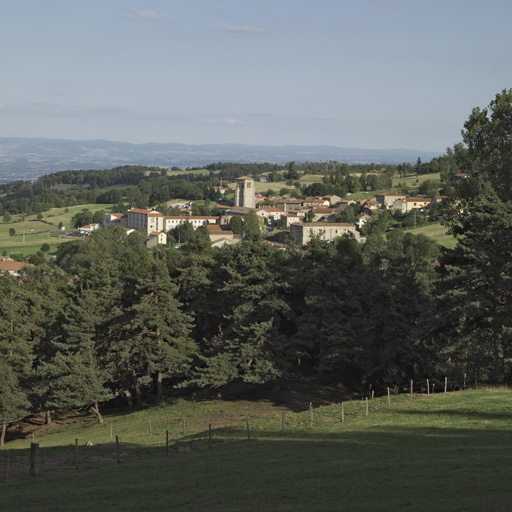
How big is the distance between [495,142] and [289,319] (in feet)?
49.1

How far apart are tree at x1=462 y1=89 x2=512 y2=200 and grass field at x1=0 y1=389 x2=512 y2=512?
12.4m

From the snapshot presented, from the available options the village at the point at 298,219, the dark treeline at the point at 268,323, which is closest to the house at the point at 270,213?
the village at the point at 298,219

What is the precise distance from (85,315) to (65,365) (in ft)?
11.3

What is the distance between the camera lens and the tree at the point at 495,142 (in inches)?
1357

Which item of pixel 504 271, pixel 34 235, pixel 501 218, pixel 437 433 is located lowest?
pixel 34 235

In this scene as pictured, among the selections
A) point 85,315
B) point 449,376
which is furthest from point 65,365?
point 449,376

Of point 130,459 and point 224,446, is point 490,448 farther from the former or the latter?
Answer: point 130,459

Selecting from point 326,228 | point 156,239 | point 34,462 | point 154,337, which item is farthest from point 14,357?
point 156,239

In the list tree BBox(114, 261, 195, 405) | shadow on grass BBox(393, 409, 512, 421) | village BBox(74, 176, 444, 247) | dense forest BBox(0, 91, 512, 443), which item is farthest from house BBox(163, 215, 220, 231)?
shadow on grass BBox(393, 409, 512, 421)

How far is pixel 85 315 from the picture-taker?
3734cm

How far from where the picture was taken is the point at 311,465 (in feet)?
57.5

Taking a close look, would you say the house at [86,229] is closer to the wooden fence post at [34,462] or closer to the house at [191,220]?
the house at [191,220]

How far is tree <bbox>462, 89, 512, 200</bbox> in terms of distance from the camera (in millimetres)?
34469

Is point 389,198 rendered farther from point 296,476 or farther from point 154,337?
point 296,476
